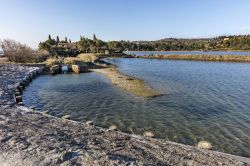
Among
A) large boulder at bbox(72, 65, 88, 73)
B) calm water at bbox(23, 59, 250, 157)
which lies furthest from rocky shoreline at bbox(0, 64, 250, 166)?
large boulder at bbox(72, 65, 88, 73)

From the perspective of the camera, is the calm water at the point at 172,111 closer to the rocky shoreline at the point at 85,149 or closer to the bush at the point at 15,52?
the rocky shoreline at the point at 85,149

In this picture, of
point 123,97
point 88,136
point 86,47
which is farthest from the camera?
point 86,47

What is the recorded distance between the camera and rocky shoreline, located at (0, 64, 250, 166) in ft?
31.8

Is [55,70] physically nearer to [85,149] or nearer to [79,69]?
[79,69]

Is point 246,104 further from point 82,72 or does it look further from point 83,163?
point 82,72

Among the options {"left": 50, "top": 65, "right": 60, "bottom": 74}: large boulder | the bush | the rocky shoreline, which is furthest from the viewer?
the bush

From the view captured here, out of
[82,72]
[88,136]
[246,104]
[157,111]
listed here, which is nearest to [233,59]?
[82,72]

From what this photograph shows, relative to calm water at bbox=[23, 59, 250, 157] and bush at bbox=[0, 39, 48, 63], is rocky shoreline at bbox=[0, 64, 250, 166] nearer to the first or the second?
calm water at bbox=[23, 59, 250, 157]

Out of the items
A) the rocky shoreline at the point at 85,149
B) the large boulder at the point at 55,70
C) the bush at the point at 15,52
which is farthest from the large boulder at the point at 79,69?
the rocky shoreline at the point at 85,149

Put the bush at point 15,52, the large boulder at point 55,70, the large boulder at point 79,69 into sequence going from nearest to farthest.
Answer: the large boulder at point 55,70, the large boulder at point 79,69, the bush at point 15,52

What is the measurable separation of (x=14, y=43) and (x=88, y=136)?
239ft

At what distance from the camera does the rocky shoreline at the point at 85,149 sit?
9.69 metres

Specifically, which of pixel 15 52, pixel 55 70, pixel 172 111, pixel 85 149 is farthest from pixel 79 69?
pixel 85 149

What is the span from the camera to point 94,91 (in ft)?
106
